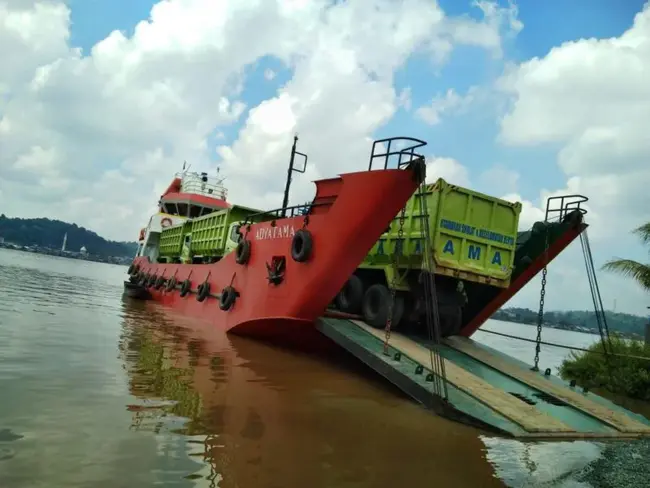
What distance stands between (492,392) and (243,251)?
6.01 metres

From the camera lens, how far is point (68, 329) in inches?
348

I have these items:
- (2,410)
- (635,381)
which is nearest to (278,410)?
(2,410)

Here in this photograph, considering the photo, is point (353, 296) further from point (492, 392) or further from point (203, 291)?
point (203, 291)

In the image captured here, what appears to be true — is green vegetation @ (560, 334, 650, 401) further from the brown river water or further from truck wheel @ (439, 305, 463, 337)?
the brown river water

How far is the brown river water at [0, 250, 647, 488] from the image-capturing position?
3.27 metres

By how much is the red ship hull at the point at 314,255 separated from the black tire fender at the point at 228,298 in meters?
0.10

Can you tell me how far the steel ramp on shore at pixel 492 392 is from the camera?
207 inches

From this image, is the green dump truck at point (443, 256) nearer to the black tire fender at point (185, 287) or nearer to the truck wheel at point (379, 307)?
the truck wheel at point (379, 307)

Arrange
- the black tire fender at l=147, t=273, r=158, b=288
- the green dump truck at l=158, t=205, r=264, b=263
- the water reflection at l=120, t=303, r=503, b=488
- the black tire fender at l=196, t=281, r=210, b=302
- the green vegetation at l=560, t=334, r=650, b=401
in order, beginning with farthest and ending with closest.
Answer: the black tire fender at l=147, t=273, r=158, b=288, the green dump truck at l=158, t=205, r=264, b=263, the black tire fender at l=196, t=281, r=210, b=302, the green vegetation at l=560, t=334, r=650, b=401, the water reflection at l=120, t=303, r=503, b=488

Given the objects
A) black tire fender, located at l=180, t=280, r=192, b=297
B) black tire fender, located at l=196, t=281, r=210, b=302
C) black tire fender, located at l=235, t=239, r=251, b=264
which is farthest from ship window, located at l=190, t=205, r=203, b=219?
black tire fender, located at l=235, t=239, r=251, b=264

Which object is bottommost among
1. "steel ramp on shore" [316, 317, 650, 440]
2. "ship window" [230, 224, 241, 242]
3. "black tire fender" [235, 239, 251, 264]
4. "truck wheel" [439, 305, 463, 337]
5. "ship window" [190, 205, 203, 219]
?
"steel ramp on shore" [316, 317, 650, 440]

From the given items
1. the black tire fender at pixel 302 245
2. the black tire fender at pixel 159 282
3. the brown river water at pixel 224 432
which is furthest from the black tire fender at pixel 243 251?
the black tire fender at pixel 159 282

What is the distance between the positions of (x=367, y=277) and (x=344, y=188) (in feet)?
8.36

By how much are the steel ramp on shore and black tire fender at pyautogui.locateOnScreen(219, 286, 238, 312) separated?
3059 millimetres
